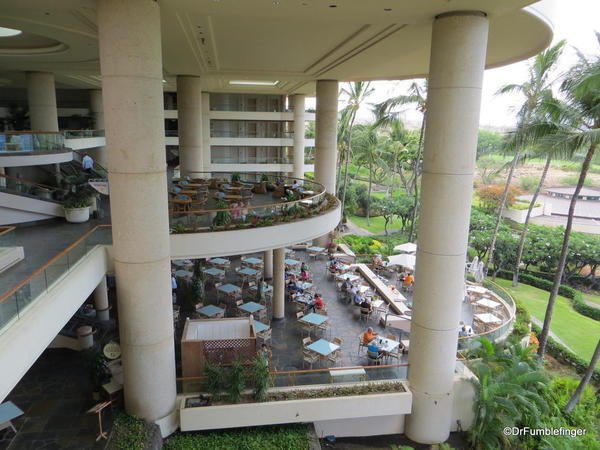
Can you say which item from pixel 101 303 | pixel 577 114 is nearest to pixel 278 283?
pixel 101 303

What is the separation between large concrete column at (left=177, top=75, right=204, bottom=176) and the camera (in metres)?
20.4

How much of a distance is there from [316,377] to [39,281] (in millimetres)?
7190

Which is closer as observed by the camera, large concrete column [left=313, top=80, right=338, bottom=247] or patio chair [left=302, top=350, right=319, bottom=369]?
patio chair [left=302, top=350, right=319, bottom=369]

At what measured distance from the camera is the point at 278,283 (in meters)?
16.4

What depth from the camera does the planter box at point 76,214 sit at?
13.4 meters

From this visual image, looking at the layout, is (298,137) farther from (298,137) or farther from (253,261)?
(253,261)

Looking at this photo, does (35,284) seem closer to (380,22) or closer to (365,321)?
(380,22)

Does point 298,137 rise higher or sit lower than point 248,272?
higher

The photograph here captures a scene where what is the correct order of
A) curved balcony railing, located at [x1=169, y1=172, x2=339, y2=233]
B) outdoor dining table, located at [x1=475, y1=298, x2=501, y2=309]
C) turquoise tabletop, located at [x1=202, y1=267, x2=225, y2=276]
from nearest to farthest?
curved balcony railing, located at [x1=169, y1=172, x2=339, y2=233] → outdoor dining table, located at [x1=475, y1=298, x2=501, y2=309] → turquoise tabletop, located at [x1=202, y1=267, x2=225, y2=276]

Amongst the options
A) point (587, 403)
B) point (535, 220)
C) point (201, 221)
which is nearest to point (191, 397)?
point (201, 221)

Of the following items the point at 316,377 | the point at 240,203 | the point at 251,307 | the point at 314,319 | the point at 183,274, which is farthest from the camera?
the point at 183,274

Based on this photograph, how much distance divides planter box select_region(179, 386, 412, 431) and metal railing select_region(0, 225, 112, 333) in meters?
4.57

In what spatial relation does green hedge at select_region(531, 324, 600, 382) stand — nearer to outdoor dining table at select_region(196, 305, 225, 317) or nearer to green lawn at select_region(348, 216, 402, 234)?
outdoor dining table at select_region(196, 305, 225, 317)

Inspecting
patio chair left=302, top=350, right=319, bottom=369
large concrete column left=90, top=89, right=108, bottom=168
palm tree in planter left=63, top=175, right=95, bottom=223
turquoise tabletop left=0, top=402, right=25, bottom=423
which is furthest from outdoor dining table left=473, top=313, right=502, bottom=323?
large concrete column left=90, top=89, right=108, bottom=168
